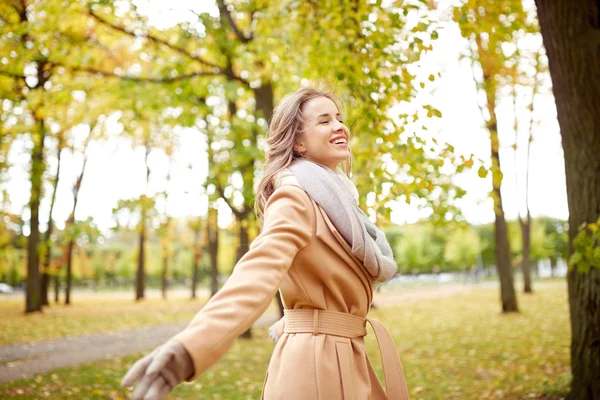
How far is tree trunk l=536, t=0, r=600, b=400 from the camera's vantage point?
455 cm

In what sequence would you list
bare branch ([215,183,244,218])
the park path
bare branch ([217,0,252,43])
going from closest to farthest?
1. the park path
2. bare branch ([217,0,252,43])
3. bare branch ([215,183,244,218])

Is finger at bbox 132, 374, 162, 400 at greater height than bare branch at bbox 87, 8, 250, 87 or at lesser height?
lesser

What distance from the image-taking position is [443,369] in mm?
8242

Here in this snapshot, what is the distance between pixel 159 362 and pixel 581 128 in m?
4.37

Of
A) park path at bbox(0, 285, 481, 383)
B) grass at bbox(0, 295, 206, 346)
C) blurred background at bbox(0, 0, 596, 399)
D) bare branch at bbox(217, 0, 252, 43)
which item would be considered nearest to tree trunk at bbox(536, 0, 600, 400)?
blurred background at bbox(0, 0, 596, 399)

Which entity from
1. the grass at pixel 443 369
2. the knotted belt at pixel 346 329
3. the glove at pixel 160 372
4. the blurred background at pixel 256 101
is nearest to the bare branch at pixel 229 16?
the blurred background at pixel 256 101

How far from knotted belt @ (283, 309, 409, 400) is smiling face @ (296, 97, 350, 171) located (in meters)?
0.64

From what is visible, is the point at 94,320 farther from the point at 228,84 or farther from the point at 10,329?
the point at 228,84

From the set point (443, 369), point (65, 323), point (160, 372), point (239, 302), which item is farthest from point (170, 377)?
point (65, 323)

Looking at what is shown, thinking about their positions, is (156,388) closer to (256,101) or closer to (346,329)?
(346,329)

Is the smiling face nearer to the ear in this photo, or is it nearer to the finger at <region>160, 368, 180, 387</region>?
the ear

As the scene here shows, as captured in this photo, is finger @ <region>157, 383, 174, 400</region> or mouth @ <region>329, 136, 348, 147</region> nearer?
finger @ <region>157, 383, 174, 400</region>

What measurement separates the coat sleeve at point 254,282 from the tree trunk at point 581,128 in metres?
3.58

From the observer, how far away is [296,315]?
82.5 inches
